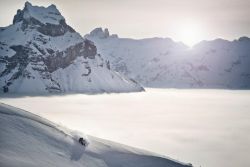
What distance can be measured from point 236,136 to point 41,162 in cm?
6327

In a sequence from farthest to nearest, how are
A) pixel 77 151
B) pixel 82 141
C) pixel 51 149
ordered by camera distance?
pixel 82 141, pixel 77 151, pixel 51 149

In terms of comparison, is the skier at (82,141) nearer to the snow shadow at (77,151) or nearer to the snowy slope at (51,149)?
the snow shadow at (77,151)

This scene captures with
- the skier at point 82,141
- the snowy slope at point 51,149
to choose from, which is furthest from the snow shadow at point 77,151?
the skier at point 82,141

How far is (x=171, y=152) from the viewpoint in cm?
5434

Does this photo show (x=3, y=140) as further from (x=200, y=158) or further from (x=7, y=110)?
(x=200, y=158)

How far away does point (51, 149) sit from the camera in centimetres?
1986

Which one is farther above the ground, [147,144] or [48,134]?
[48,134]

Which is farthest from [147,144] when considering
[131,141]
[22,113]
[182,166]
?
[22,113]

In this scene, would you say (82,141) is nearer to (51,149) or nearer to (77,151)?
(77,151)

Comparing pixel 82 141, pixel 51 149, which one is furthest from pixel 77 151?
pixel 51 149

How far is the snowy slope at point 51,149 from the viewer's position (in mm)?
17438

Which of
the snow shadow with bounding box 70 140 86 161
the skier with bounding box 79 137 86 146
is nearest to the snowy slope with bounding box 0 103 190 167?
the snow shadow with bounding box 70 140 86 161

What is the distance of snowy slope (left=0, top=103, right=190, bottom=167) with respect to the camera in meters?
17.4

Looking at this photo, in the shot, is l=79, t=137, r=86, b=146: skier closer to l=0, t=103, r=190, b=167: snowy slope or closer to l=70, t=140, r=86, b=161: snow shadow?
l=70, t=140, r=86, b=161: snow shadow
